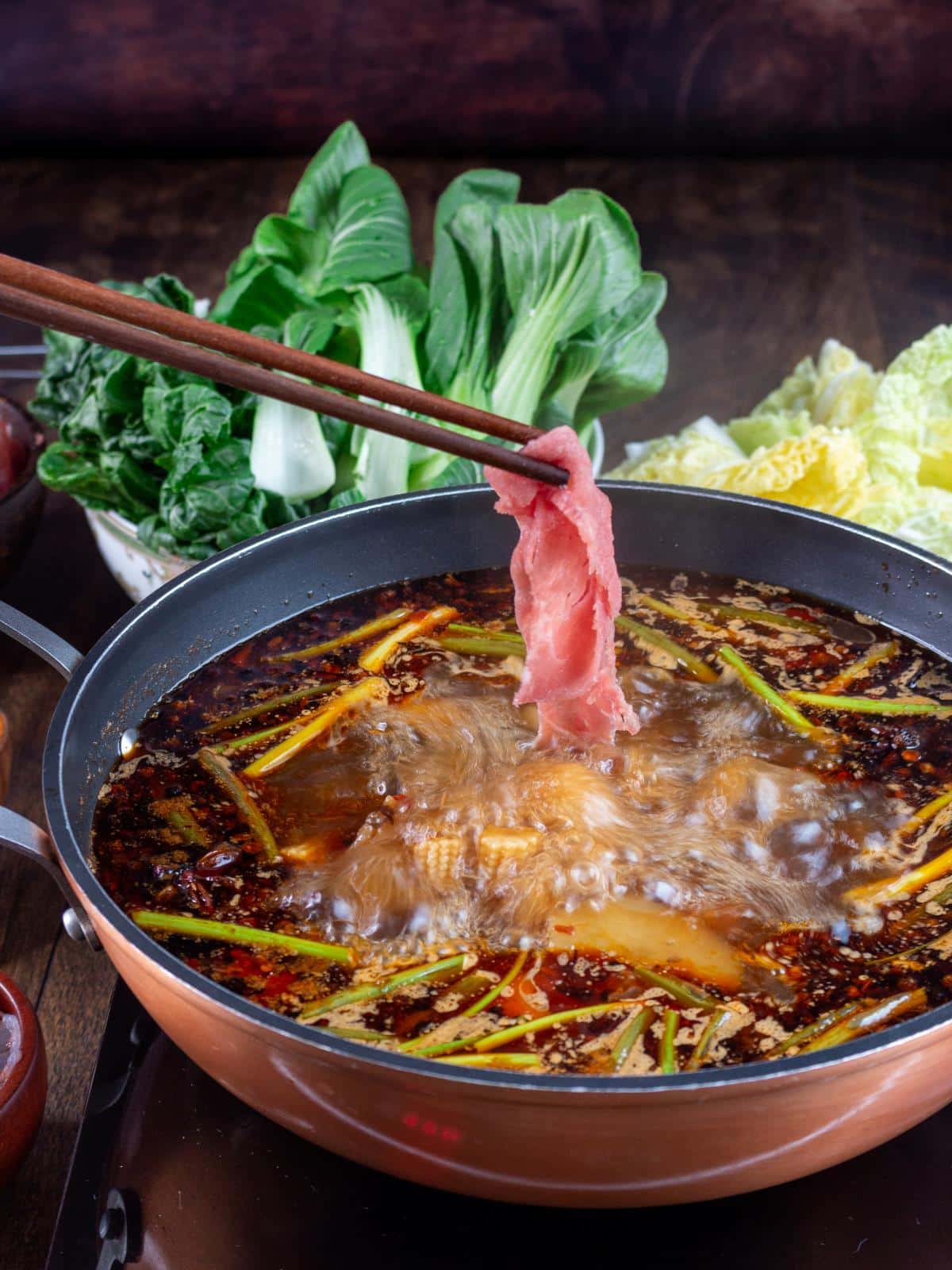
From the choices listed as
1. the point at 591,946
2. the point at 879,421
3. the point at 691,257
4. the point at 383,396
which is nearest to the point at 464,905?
the point at 591,946

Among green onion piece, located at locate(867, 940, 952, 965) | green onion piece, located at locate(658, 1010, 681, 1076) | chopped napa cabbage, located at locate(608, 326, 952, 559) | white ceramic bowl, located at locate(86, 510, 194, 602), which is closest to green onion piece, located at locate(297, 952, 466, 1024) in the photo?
green onion piece, located at locate(658, 1010, 681, 1076)

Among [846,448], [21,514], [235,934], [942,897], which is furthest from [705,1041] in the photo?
[21,514]

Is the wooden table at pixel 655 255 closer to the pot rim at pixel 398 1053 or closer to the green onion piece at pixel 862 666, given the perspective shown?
the pot rim at pixel 398 1053

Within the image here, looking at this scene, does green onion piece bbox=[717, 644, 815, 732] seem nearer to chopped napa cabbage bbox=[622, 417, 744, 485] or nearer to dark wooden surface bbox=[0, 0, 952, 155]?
chopped napa cabbage bbox=[622, 417, 744, 485]

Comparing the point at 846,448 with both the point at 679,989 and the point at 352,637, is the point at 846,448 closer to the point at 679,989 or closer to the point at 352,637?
the point at 352,637

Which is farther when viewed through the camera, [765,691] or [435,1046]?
[765,691]

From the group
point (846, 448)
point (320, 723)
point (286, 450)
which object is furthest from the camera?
point (846, 448)
